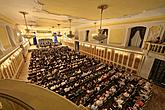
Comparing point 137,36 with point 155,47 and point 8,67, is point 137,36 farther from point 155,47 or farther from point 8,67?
point 8,67

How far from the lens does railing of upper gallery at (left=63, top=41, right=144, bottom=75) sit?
934cm

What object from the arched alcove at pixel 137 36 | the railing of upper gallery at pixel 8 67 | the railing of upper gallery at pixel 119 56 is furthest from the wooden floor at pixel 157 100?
the railing of upper gallery at pixel 8 67

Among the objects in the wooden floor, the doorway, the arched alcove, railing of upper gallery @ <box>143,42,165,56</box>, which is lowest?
the wooden floor

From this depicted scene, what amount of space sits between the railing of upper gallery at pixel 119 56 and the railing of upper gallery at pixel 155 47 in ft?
3.17

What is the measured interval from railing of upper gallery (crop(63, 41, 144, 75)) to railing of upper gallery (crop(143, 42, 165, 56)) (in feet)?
3.17

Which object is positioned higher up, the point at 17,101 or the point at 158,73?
the point at 17,101

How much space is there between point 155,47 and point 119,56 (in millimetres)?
4244

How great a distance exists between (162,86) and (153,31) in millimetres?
5031

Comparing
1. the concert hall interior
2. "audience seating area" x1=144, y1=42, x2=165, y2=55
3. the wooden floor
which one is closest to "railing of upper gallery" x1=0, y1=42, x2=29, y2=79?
the concert hall interior

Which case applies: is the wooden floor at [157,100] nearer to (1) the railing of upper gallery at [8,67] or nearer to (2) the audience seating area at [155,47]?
(2) the audience seating area at [155,47]

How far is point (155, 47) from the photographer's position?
7.25 m

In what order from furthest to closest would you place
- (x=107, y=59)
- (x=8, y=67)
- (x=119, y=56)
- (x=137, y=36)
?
(x=107, y=59)
(x=119, y=56)
(x=137, y=36)
(x=8, y=67)

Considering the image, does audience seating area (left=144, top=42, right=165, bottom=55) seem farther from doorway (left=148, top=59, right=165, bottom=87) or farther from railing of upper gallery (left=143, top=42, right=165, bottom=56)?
doorway (left=148, top=59, right=165, bottom=87)

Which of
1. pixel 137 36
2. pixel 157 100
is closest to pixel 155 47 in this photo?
pixel 137 36
